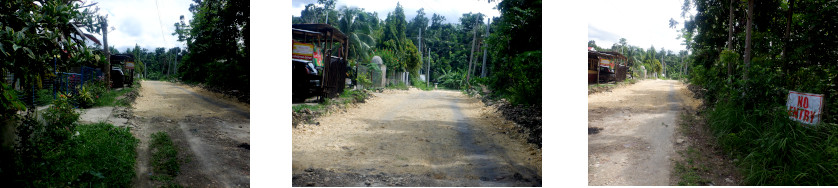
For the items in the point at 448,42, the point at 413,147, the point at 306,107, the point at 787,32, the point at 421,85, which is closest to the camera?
the point at 787,32

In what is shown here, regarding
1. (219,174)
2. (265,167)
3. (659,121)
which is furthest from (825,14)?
(219,174)

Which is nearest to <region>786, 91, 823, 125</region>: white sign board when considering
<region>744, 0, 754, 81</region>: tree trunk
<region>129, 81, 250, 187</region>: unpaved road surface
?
<region>744, 0, 754, 81</region>: tree trunk

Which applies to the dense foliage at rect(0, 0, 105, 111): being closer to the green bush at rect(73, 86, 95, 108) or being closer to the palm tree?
the green bush at rect(73, 86, 95, 108)

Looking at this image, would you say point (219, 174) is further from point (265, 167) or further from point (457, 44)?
point (457, 44)

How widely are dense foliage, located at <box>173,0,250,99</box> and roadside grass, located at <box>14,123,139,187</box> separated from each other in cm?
71

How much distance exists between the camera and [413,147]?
2.92m

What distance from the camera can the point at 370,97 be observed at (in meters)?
3.54

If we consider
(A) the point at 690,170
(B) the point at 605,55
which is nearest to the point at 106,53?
(B) the point at 605,55

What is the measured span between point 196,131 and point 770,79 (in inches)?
145

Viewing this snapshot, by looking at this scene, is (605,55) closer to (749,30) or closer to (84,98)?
(749,30)

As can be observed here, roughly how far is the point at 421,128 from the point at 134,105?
72.9 inches

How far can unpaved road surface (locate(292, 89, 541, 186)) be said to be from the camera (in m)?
2.63

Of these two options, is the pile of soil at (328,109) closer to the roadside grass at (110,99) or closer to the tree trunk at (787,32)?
the roadside grass at (110,99)

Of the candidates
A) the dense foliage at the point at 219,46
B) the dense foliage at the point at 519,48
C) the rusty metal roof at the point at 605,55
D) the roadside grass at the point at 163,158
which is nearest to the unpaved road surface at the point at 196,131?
the roadside grass at the point at 163,158
